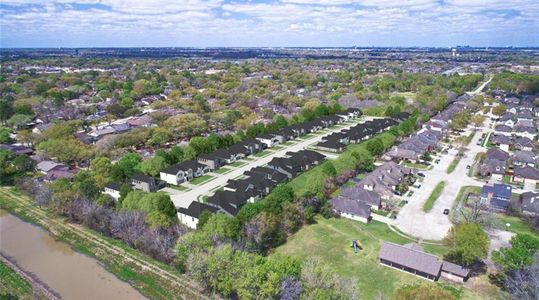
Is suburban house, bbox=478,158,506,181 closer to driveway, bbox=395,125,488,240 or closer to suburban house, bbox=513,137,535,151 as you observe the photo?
driveway, bbox=395,125,488,240

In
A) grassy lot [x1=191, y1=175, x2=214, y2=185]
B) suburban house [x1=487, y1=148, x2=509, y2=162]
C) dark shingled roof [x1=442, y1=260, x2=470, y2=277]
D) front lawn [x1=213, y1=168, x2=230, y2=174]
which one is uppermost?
suburban house [x1=487, y1=148, x2=509, y2=162]

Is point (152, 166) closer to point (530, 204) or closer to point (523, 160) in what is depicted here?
point (530, 204)

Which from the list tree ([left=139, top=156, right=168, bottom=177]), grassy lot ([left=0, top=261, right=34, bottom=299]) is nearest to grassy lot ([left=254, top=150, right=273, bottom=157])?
tree ([left=139, top=156, right=168, bottom=177])

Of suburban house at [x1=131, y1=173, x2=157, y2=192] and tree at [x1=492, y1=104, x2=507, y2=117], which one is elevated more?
tree at [x1=492, y1=104, x2=507, y2=117]

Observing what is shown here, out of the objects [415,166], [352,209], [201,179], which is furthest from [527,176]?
[201,179]

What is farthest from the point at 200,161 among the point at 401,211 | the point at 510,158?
the point at 510,158

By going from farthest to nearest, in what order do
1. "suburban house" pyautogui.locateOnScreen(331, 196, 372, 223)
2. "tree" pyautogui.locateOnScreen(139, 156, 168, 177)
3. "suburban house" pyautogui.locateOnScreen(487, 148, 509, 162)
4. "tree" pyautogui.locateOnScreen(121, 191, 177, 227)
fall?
1. "suburban house" pyautogui.locateOnScreen(487, 148, 509, 162)
2. "tree" pyautogui.locateOnScreen(139, 156, 168, 177)
3. "suburban house" pyautogui.locateOnScreen(331, 196, 372, 223)
4. "tree" pyautogui.locateOnScreen(121, 191, 177, 227)

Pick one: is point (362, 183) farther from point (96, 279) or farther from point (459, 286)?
point (96, 279)

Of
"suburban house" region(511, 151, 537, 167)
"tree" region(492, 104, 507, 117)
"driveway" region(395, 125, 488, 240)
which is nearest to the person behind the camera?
"driveway" region(395, 125, 488, 240)
